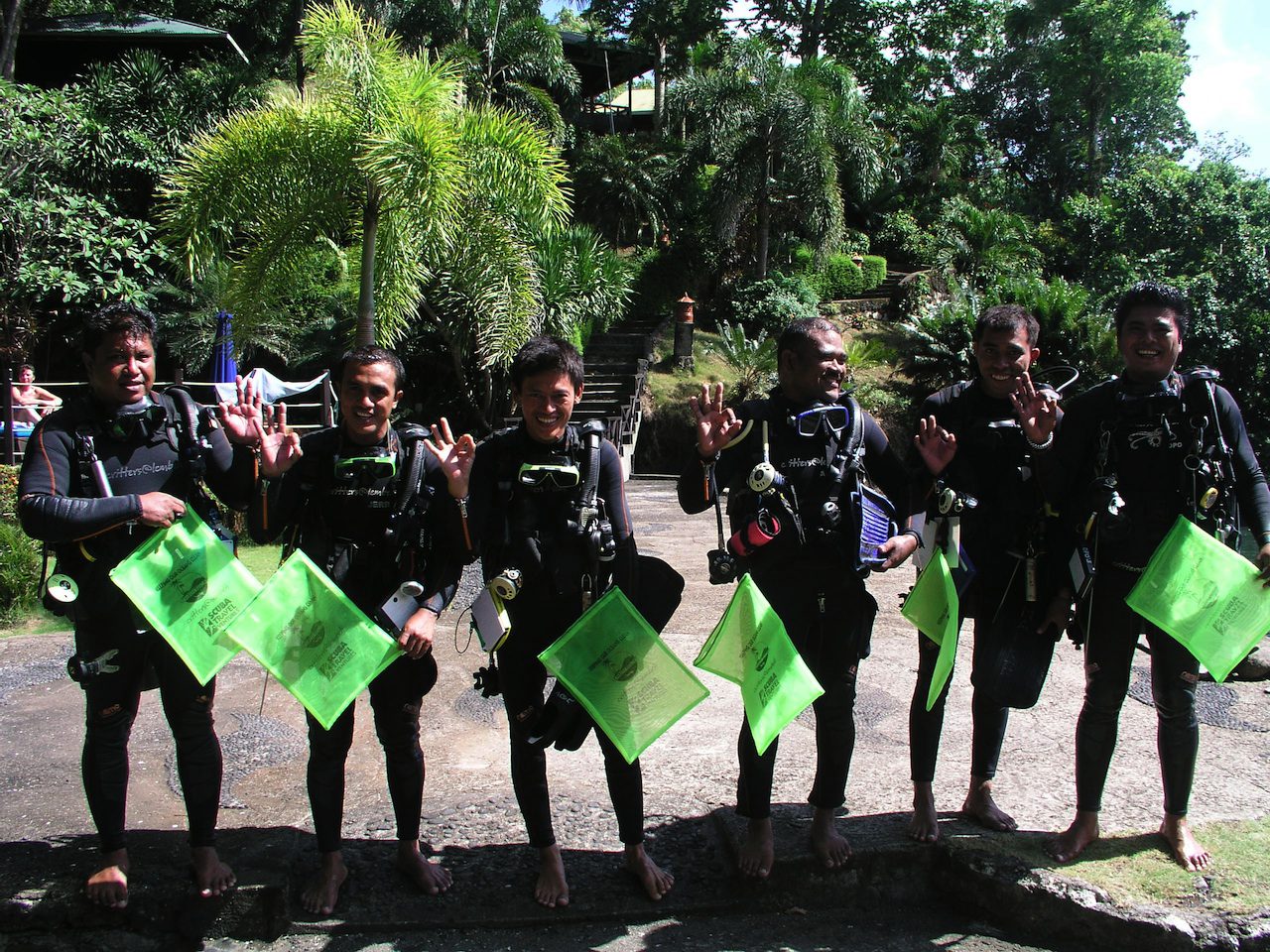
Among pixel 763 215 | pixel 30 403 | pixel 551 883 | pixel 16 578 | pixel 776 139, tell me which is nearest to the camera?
pixel 551 883

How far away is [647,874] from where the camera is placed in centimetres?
344

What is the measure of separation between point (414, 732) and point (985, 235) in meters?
27.5

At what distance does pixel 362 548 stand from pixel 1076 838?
104 inches

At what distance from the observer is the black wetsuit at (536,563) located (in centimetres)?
326

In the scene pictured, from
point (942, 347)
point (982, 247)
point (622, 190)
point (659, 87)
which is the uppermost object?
point (659, 87)

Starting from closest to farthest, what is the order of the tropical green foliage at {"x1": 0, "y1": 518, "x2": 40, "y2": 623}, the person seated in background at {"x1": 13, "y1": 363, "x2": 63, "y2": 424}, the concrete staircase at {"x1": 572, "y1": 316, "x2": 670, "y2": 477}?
the tropical green foliage at {"x1": 0, "y1": 518, "x2": 40, "y2": 623}, the person seated in background at {"x1": 13, "y1": 363, "x2": 63, "y2": 424}, the concrete staircase at {"x1": 572, "y1": 316, "x2": 670, "y2": 477}

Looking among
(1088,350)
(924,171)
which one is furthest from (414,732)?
(924,171)

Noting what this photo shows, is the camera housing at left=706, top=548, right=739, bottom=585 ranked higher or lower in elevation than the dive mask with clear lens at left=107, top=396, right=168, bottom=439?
lower

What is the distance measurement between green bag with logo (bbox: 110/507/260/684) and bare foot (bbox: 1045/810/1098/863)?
2835mm

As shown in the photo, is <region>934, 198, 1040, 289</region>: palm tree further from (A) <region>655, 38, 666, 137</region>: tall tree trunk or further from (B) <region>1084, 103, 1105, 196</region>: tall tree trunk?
(B) <region>1084, 103, 1105, 196</region>: tall tree trunk

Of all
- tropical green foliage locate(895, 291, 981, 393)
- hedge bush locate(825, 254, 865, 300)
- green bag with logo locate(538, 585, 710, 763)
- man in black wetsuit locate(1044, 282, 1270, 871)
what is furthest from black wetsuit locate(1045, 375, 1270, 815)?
Answer: hedge bush locate(825, 254, 865, 300)

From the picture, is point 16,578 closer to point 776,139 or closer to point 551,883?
point 551,883

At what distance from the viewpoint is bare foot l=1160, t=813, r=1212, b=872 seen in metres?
3.44

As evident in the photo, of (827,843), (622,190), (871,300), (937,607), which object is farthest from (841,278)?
(827,843)
